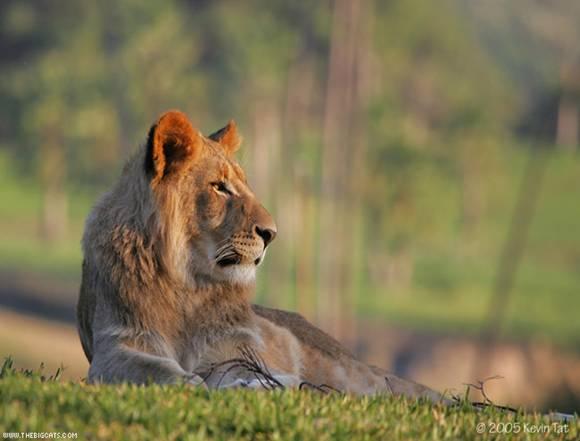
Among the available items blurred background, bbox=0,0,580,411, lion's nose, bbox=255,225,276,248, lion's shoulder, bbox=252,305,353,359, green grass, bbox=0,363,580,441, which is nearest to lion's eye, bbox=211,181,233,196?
lion's nose, bbox=255,225,276,248

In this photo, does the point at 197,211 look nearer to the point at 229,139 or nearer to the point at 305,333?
the point at 229,139

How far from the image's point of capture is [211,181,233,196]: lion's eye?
6.91 metres

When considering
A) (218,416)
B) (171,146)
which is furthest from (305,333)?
(218,416)

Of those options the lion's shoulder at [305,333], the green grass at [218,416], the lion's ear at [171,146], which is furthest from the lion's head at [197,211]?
the green grass at [218,416]

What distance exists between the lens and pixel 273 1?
2643 inches

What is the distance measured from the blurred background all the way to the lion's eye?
101 ft

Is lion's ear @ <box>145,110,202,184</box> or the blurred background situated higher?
the blurred background

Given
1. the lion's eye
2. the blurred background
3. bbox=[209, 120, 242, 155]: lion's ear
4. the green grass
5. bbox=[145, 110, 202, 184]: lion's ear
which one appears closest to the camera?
the green grass

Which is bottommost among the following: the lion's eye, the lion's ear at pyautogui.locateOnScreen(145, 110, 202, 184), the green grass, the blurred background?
the green grass

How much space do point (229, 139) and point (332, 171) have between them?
145 feet

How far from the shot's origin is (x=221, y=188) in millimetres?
6930

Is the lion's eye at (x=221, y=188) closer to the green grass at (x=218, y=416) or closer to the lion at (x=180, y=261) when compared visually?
the lion at (x=180, y=261)

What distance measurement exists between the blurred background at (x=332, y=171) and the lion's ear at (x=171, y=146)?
30.7m

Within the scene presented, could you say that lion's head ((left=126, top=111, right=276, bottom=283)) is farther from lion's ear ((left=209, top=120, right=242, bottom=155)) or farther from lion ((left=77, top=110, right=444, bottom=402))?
lion's ear ((left=209, top=120, right=242, bottom=155))
